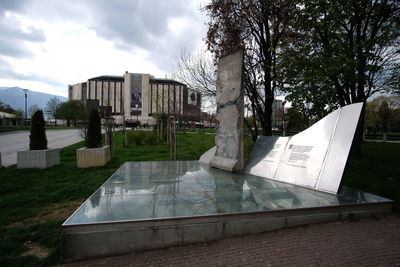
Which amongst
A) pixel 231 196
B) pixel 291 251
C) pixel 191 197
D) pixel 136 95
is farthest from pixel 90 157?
pixel 136 95

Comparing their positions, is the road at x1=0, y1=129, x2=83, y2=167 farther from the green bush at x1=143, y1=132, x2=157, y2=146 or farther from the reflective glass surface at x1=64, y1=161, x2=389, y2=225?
the reflective glass surface at x1=64, y1=161, x2=389, y2=225

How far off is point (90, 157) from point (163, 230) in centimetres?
749

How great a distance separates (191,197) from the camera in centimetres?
457

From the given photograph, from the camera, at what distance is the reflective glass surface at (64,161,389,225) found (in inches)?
144

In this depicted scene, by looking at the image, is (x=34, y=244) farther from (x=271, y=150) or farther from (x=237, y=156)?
(x=271, y=150)

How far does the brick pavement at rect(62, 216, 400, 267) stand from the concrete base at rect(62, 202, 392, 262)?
0.10 m

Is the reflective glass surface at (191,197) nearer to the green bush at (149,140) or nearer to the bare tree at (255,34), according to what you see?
the bare tree at (255,34)

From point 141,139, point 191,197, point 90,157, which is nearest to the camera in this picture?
point 191,197

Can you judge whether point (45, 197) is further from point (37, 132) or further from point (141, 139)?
point (141, 139)

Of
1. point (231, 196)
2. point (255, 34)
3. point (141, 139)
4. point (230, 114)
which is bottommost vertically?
point (231, 196)

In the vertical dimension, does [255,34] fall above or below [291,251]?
above

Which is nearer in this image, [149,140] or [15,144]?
[15,144]

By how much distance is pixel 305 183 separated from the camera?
5582mm

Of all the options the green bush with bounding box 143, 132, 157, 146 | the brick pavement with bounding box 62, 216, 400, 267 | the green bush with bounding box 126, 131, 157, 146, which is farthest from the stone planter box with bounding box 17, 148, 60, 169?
the green bush with bounding box 143, 132, 157, 146
